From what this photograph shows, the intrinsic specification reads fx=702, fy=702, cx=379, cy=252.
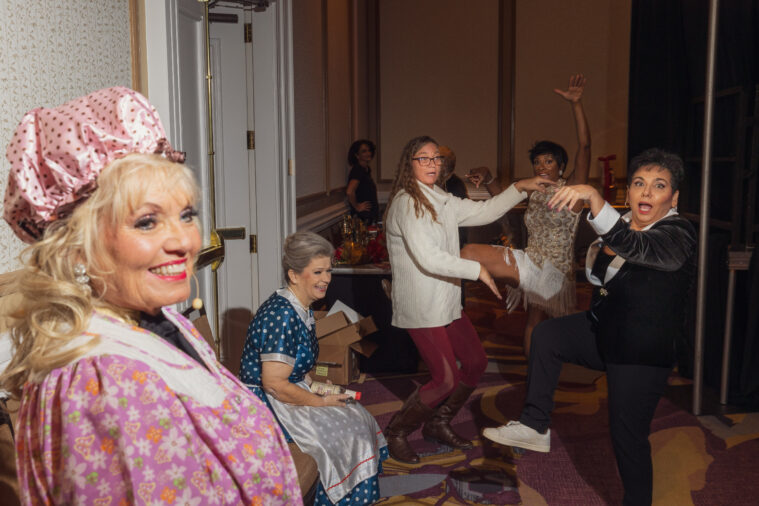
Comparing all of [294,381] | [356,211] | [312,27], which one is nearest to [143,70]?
[294,381]

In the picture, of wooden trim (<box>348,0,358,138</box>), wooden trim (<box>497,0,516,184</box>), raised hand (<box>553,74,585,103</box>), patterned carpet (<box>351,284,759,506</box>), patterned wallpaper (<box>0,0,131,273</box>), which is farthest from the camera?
wooden trim (<box>497,0,516,184</box>)

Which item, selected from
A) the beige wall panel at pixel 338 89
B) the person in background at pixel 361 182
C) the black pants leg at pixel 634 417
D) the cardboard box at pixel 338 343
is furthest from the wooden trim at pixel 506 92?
the black pants leg at pixel 634 417

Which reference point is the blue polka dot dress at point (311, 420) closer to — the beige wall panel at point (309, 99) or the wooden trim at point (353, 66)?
the beige wall panel at point (309, 99)

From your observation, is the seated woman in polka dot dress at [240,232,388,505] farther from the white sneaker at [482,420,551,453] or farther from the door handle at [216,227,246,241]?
the door handle at [216,227,246,241]

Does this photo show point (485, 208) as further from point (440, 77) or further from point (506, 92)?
point (440, 77)

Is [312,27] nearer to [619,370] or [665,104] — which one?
[665,104]

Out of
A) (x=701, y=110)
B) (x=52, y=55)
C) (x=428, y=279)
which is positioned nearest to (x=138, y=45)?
(x=52, y=55)

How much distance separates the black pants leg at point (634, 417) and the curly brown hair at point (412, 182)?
1088 millimetres

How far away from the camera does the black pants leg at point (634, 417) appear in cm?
232

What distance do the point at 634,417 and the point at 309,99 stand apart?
3577 millimetres

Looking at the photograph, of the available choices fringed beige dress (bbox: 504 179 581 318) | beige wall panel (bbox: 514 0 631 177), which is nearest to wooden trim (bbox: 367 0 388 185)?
beige wall panel (bbox: 514 0 631 177)

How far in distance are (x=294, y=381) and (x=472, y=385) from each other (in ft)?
3.74

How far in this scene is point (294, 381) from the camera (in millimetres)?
2428

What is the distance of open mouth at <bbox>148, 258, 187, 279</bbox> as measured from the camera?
1073mm
